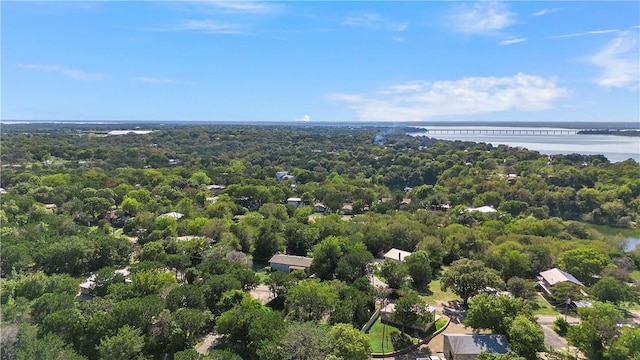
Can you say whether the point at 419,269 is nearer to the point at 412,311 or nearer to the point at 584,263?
the point at 412,311

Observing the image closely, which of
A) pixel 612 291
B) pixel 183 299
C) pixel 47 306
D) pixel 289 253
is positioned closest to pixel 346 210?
pixel 289 253

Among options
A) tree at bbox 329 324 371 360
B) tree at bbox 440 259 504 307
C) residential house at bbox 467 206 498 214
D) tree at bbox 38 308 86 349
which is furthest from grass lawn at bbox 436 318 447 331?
residential house at bbox 467 206 498 214

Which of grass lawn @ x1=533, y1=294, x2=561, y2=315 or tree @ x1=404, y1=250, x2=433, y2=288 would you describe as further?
tree @ x1=404, y1=250, x2=433, y2=288

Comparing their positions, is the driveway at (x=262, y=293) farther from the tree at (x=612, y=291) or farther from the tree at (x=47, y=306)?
the tree at (x=612, y=291)

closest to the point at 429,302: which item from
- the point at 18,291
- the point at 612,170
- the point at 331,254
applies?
the point at 331,254

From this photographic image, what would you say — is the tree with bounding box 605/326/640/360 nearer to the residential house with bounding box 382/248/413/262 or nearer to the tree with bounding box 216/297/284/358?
the tree with bounding box 216/297/284/358

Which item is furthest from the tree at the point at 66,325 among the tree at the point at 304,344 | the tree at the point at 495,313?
the tree at the point at 495,313
